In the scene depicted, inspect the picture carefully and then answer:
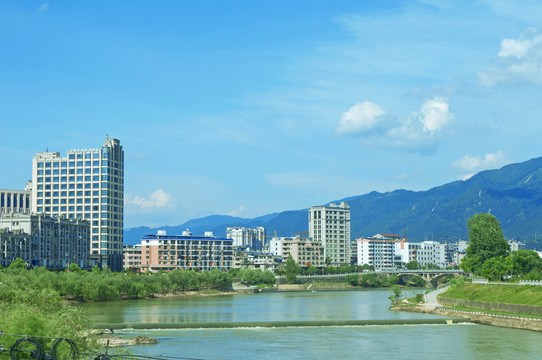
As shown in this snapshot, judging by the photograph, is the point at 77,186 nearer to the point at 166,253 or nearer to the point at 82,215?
the point at 82,215

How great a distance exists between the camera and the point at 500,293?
3472 inches

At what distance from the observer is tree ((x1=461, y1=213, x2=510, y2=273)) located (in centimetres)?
11531

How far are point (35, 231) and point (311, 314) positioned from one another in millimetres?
73493

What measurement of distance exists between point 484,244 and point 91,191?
9995 centimetres

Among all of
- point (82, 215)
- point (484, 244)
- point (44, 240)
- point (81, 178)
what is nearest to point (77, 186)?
point (81, 178)

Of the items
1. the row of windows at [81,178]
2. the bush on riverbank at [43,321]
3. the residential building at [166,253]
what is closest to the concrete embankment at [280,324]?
the bush on riverbank at [43,321]

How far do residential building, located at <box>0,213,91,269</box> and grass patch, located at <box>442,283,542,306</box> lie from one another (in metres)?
78.7

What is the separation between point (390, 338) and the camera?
213ft

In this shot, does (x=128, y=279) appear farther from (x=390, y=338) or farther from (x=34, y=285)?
(x=390, y=338)

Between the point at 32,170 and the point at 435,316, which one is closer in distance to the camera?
the point at 435,316

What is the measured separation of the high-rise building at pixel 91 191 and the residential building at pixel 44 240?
395 inches

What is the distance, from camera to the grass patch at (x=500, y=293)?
78812 millimetres

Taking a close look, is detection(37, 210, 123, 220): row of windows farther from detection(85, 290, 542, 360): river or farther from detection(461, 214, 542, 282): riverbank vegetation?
detection(85, 290, 542, 360): river

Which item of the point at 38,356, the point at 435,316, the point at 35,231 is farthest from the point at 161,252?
the point at 38,356
